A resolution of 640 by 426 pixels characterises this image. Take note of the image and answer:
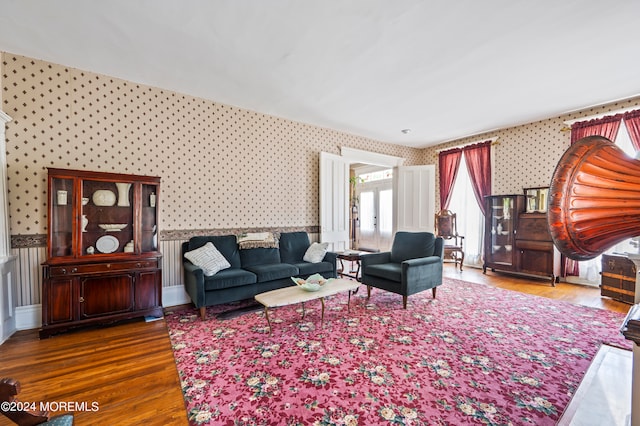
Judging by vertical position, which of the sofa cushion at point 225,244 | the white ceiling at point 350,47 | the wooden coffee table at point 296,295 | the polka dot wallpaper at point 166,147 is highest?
the white ceiling at point 350,47

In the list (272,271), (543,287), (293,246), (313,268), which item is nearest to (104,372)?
(272,271)

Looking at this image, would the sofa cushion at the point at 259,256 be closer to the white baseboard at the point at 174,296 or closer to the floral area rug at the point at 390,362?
the floral area rug at the point at 390,362

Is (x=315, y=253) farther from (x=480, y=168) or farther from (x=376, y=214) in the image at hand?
(x=376, y=214)

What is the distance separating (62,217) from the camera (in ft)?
9.39

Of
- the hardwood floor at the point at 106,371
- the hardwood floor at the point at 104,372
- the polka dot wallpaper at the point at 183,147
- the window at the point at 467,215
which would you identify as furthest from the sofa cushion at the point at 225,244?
the window at the point at 467,215

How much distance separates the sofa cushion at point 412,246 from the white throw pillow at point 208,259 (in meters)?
2.40

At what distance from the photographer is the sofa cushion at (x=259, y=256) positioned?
3848mm

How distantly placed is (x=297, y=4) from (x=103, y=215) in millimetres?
2923

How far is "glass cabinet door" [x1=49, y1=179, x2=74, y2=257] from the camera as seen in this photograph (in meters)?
2.79

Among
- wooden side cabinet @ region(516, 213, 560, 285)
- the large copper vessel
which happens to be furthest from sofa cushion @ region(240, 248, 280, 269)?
wooden side cabinet @ region(516, 213, 560, 285)

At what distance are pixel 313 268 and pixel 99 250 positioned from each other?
8.22 feet

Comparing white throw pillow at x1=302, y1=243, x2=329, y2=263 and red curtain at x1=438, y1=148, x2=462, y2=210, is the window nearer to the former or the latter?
red curtain at x1=438, y1=148, x2=462, y2=210

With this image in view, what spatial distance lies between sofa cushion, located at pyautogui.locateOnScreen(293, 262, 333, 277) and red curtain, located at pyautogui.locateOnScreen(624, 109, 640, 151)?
179 inches

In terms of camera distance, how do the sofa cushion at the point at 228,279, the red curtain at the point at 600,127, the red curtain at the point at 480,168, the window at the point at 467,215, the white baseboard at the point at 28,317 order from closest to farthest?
1. the white baseboard at the point at 28,317
2. the sofa cushion at the point at 228,279
3. the red curtain at the point at 600,127
4. the red curtain at the point at 480,168
5. the window at the point at 467,215
